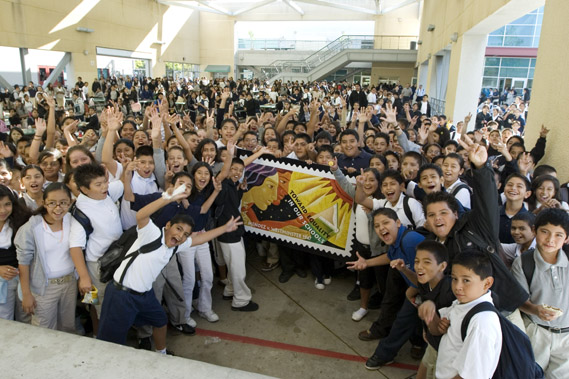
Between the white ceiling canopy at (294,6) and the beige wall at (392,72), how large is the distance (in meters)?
4.53

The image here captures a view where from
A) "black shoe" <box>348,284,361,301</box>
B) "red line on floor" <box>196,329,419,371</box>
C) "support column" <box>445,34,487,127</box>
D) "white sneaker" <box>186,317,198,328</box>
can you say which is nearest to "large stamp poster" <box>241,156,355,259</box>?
"black shoe" <box>348,284,361,301</box>

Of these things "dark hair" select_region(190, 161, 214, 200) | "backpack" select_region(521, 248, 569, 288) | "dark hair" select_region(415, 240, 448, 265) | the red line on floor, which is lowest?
the red line on floor

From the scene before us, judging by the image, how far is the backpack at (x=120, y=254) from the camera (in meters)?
2.92

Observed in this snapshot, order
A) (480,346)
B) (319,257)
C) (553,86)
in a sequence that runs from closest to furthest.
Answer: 1. (480,346)
2. (319,257)
3. (553,86)

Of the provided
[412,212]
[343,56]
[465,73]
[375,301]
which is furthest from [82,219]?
[343,56]

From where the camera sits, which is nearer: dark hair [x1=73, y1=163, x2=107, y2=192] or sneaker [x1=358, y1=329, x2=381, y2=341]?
dark hair [x1=73, y1=163, x2=107, y2=192]

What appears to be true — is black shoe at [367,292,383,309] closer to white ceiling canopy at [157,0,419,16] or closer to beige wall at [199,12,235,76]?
white ceiling canopy at [157,0,419,16]

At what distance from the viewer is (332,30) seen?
3875 cm

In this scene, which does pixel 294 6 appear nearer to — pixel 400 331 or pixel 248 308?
pixel 248 308

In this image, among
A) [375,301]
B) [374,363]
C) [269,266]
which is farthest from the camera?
[269,266]

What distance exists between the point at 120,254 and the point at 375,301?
2.71 m

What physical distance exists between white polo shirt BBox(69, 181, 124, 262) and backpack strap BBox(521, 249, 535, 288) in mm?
Answer: 3147

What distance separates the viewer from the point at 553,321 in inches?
103

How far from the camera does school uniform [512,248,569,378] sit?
2582 millimetres
